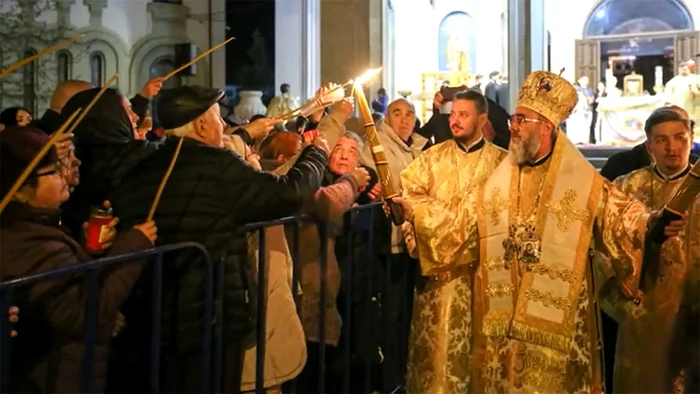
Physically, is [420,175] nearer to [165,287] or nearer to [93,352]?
[165,287]

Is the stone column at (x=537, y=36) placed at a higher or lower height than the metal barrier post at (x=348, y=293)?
higher

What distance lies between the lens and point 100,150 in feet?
12.3

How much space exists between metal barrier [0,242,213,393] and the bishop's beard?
1472 mm

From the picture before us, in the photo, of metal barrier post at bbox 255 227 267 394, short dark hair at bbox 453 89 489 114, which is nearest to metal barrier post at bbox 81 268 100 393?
metal barrier post at bbox 255 227 267 394

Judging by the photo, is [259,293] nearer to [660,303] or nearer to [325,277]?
[325,277]

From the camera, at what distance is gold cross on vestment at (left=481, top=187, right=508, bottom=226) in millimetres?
4000

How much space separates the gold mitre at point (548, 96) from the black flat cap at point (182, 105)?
1401 mm

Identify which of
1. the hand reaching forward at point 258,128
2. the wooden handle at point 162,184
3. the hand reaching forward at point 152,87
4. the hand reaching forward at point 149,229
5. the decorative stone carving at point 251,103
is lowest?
the hand reaching forward at point 149,229

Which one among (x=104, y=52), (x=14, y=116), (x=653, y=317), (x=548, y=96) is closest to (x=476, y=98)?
(x=548, y=96)

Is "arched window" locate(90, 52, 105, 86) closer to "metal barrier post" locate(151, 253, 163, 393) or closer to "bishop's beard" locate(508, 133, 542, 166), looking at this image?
"bishop's beard" locate(508, 133, 542, 166)

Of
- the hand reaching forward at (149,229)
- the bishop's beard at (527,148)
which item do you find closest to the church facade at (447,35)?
the bishop's beard at (527,148)

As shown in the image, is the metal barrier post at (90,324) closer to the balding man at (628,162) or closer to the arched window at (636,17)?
the balding man at (628,162)

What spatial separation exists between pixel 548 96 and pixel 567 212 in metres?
0.52

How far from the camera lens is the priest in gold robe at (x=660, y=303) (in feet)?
14.2
